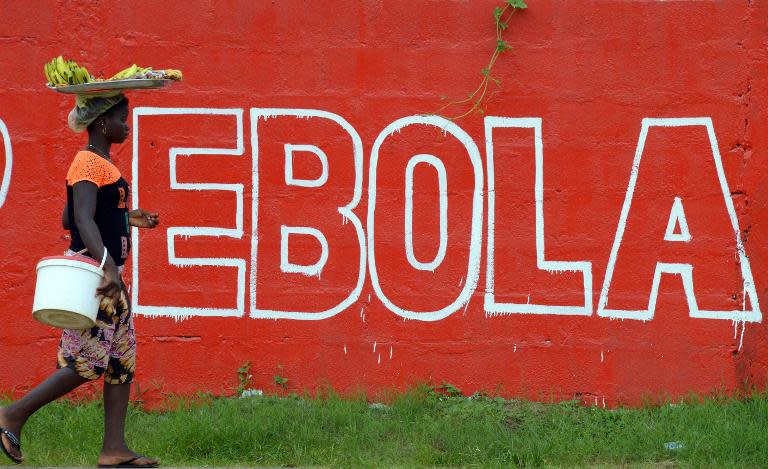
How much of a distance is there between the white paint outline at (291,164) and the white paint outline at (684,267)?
1.69 m

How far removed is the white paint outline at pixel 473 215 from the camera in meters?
5.66

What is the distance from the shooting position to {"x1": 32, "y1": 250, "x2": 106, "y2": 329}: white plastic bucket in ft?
13.8

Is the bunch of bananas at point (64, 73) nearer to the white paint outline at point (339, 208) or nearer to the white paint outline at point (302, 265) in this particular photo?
the white paint outline at point (339, 208)

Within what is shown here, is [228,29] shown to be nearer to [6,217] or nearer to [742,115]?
[6,217]

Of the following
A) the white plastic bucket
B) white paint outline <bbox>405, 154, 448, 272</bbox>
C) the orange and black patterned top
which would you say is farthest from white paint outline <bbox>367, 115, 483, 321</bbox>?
the white plastic bucket

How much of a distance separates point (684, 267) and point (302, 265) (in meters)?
2.15

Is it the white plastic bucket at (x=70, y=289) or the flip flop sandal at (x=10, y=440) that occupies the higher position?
the white plastic bucket at (x=70, y=289)

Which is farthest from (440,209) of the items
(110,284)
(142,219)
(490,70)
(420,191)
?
(110,284)

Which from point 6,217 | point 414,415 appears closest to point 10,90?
point 6,217

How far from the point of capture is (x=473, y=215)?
567cm

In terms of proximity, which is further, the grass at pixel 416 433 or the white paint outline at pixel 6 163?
the white paint outline at pixel 6 163

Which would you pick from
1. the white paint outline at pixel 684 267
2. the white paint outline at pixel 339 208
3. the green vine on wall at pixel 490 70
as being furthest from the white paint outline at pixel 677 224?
the white paint outline at pixel 339 208

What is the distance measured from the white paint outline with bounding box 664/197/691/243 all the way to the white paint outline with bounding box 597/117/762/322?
150 mm

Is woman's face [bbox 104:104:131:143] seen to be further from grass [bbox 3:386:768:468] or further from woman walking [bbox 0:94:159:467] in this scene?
grass [bbox 3:386:768:468]
